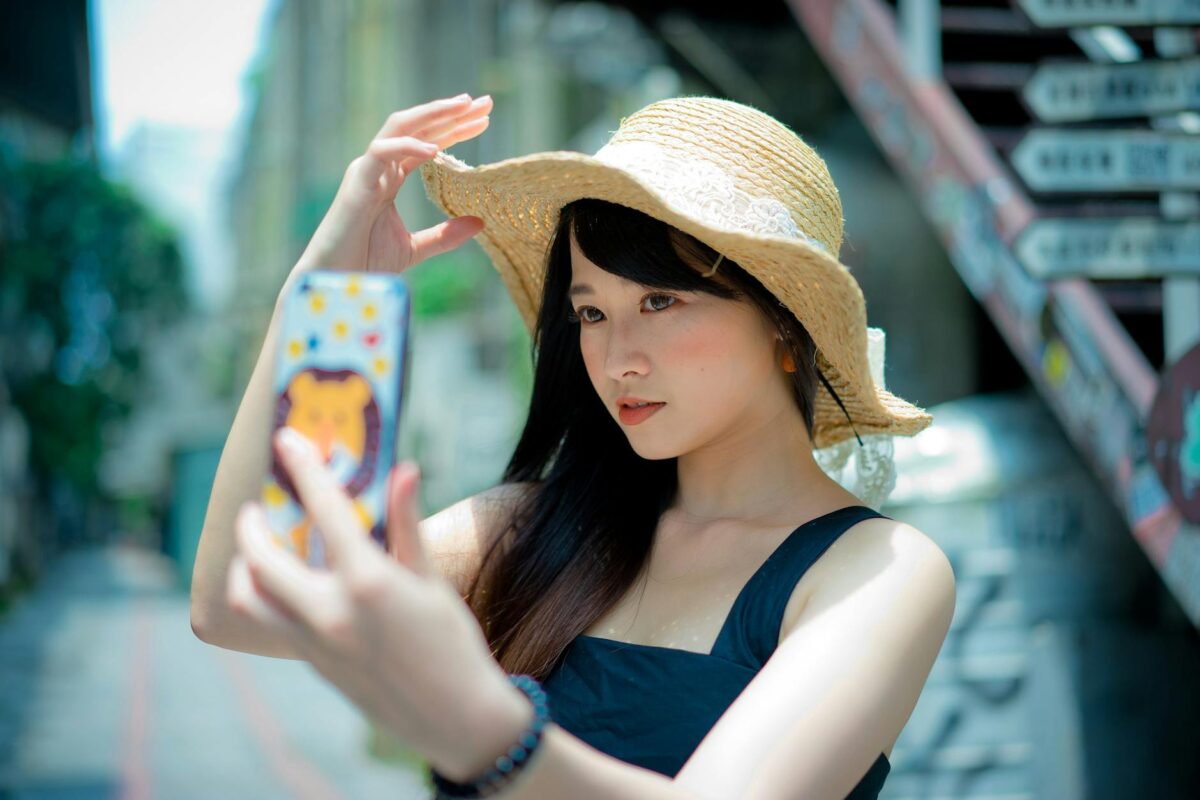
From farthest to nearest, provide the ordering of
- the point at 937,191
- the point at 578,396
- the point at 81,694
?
the point at 81,694
the point at 937,191
the point at 578,396

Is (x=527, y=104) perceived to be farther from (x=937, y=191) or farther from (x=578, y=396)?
(x=578, y=396)

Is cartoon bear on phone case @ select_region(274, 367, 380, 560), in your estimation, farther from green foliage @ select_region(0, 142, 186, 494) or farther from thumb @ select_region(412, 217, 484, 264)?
green foliage @ select_region(0, 142, 186, 494)

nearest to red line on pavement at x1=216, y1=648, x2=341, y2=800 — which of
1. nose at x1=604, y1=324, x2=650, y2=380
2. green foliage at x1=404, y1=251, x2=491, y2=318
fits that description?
green foliage at x1=404, y1=251, x2=491, y2=318

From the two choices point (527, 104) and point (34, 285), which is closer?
point (527, 104)

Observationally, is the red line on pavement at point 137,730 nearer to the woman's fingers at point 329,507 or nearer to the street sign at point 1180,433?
the street sign at point 1180,433

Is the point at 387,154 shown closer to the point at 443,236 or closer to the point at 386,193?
the point at 386,193

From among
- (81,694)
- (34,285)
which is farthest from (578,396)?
(34,285)

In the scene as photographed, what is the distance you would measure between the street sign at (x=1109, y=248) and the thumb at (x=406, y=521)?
2455mm

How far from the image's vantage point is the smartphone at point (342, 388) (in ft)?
3.34

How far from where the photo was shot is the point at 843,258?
18.8 ft

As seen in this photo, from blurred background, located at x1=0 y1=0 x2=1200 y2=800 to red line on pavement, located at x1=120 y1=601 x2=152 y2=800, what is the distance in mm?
39

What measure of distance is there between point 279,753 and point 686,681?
6.40m

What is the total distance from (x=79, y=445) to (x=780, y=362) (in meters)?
14.7

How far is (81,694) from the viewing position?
8461 millimetres
